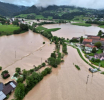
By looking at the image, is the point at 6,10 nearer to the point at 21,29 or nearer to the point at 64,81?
the point at 21,29

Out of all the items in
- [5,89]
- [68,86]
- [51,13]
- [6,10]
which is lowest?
[68,86]

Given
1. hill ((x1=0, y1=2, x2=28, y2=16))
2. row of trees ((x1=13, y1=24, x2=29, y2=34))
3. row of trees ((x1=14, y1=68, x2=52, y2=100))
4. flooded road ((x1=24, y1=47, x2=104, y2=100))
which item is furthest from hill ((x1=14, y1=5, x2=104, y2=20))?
row of trees ((x1=14, y1=68, x2=52, y2=100))

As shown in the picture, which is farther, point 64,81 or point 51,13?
point 51,13

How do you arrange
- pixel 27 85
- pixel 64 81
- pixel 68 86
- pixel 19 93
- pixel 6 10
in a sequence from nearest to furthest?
pixel 19 93 < pixel 27 85 < pixel 68 86 < pixel 64 81 < pixel 6 10

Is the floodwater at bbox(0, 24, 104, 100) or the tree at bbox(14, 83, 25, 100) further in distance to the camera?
the floodwater at bbox(0, 24, 104, 100)

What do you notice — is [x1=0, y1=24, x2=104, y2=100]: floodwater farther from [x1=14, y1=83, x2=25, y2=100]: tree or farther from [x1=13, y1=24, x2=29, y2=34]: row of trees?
[x1=13, y1=24, x2=29, y2=34]: row of trees

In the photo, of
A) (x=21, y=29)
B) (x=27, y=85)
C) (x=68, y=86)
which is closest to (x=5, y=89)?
(x=27, y=85)

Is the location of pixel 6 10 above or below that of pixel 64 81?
above

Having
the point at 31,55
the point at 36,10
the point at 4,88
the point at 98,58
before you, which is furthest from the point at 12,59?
the point at 36,10

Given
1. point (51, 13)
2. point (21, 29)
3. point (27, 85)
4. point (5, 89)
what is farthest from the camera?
point (51, 13)

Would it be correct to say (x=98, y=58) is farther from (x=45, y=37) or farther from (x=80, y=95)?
(x=45, y=37)

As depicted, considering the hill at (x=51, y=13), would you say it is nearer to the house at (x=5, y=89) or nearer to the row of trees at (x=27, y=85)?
the row of trees at (x=27, y=85)

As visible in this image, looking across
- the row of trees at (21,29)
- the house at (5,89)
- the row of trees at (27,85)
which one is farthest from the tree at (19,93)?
the row of trees at (21,29)
